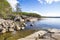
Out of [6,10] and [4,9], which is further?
[6,10]

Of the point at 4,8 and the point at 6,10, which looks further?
the point at 6,10

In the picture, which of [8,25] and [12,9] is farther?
[12,9]

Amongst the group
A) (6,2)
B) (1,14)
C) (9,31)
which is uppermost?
(6,2)

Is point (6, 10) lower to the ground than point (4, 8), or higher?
lower

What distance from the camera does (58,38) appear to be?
5.75 m

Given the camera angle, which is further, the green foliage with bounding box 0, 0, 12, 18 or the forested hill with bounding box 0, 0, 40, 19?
the forested hill with bounding box 0, 0, 40, 19

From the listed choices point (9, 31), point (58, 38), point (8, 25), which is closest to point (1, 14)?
point (8, 25)

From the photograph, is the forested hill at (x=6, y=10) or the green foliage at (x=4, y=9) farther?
the forested hill at (x=6, y=10)

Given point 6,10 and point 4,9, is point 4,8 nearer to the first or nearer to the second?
point 4,9

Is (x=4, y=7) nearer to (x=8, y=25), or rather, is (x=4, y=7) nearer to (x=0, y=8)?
(x=0, y=8)

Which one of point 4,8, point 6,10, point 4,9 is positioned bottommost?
point 6,10

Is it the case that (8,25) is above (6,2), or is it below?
below

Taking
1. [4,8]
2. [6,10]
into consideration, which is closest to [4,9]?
[4,8]

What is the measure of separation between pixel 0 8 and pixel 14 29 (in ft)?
14.5
